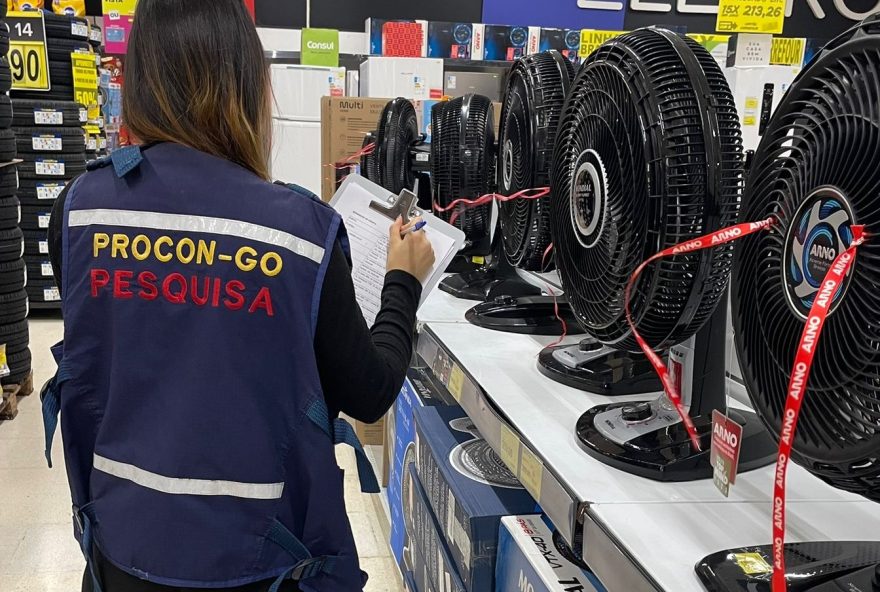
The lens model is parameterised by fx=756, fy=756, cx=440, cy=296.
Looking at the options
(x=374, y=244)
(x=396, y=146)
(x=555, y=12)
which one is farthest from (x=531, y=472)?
(x=555, y=12)

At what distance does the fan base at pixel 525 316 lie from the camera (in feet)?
5.44

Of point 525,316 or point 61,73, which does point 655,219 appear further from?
point 61,73

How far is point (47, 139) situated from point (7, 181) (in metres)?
1.61

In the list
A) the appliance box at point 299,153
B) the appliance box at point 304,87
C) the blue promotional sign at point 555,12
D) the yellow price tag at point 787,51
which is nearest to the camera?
the appliance box at point 304,87

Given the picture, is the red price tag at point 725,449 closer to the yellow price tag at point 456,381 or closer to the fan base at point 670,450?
the fan base at point 670,450

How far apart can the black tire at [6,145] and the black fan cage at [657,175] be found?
3.33 m

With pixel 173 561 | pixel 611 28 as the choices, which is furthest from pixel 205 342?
pixel 611 28

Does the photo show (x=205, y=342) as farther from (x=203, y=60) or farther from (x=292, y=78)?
(x=292, y=78)

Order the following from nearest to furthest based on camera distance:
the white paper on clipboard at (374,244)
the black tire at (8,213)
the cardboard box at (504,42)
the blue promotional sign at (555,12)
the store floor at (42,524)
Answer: the white paper on clipboard at (374,244), the store floor at (42,524), the black tire at (8,213), the cardboard box at (504,42), the blue promotional sign at (555,12)

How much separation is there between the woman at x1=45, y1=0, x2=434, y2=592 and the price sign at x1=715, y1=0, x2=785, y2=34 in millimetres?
8822

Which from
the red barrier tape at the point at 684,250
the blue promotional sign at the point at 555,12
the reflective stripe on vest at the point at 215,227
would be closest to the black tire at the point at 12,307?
the reflective stripe on vest at the point at 215,227

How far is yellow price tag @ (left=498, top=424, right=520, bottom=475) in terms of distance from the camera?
1.11m

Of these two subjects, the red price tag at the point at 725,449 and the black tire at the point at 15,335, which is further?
the black tire at the point at 15,335

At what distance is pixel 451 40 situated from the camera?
7.38m
